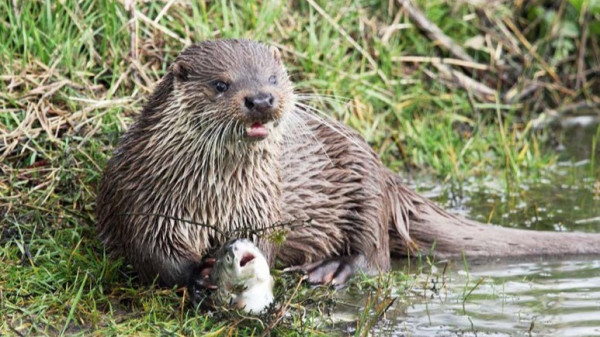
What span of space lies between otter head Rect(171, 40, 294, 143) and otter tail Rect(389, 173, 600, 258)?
0.85 meters

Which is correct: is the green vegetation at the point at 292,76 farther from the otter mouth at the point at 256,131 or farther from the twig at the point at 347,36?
the otter mouth at the point at 256,131

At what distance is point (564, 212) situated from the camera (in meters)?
4.38

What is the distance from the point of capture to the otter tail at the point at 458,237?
3.87m

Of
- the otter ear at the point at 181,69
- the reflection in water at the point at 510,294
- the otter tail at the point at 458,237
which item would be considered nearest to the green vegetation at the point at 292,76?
the reflection in water at the point at 510,294

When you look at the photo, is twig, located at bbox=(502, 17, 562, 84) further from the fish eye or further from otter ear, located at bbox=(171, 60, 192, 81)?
otter ear, located at bbox=(171, 60, 192, 81)

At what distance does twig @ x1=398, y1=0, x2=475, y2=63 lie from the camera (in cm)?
555

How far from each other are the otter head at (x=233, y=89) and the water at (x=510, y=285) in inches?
24.2

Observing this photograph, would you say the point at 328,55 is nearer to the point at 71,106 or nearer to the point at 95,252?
the point at 71,106

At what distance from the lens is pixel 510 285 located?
11.8ft

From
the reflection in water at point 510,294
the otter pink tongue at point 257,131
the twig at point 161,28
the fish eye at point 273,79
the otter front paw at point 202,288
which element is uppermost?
the fish eye at point 273,79

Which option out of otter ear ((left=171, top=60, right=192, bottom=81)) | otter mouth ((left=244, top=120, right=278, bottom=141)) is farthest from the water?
otter ear ((left=171, top=60, right=192, bottom=81))

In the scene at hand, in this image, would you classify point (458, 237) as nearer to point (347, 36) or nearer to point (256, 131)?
point (256, 131)

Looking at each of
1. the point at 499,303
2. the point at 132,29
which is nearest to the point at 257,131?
the point at 499,303

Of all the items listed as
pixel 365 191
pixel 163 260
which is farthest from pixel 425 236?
pixel 163 260
